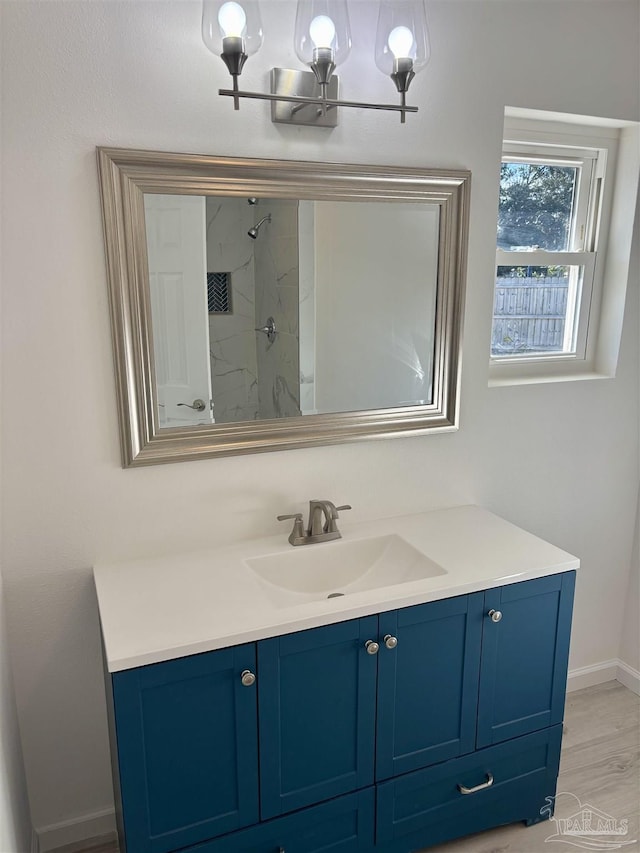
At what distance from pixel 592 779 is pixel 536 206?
6.45ft

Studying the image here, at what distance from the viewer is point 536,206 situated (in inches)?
92.8

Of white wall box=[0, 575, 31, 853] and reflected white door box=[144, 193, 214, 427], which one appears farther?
reflected white door box=[144, 193, 214, 427]

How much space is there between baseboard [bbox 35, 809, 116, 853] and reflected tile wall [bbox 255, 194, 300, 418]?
1.29 m

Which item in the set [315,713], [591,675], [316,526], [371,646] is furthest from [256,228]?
[591,675]

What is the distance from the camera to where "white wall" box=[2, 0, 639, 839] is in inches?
62.1

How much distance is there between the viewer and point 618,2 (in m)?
2.09

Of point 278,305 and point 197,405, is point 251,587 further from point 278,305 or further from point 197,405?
point 278,305

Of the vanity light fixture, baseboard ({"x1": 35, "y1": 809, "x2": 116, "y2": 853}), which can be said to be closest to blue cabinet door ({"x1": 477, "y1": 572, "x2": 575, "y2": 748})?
baseboard ({"x1": 35, "y1": 809, "x2": 116, "y2": 853})

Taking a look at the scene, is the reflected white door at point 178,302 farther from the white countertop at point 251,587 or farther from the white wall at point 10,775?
the white wall at point 10,775

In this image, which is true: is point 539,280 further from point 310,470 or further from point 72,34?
point 72,34

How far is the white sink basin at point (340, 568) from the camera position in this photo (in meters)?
1.85

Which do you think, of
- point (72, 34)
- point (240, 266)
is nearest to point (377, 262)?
point (240, 266)

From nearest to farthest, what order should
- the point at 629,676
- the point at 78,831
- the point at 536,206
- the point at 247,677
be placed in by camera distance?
the point at 247,677 → the point at 78,831 → the point at 536,206 → the point at 629,676

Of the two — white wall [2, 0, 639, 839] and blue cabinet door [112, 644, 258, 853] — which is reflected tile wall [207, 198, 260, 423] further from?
blue cabinet door [112, 644, 258, 853]
